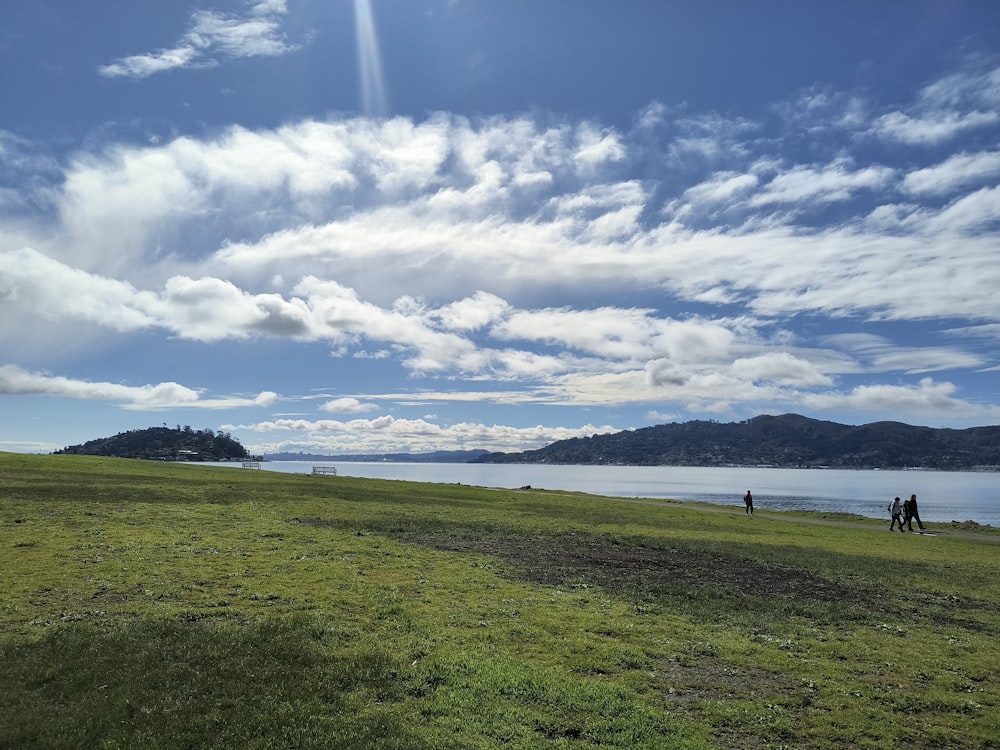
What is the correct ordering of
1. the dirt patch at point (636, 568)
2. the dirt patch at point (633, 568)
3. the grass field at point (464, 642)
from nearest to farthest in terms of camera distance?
1. the grass field at point (464, 642)
2. the dirt patch at point (633, 568)
3. the dirt patch at point (636, 568)

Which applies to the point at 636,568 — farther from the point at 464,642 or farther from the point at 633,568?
the point at 464,642

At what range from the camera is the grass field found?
9.38 meters

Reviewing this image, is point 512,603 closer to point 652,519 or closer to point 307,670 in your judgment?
point 307,670

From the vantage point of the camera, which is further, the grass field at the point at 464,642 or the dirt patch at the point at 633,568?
the dirt patch at the point at 633,568

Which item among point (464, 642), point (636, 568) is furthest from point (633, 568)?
point (464, 642)

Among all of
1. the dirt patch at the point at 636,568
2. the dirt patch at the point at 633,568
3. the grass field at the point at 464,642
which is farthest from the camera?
the dirt patch at the point at 636,568

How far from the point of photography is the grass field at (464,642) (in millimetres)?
9375

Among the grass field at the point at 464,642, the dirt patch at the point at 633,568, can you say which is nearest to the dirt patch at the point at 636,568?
the dirt patch at the point at 633,568

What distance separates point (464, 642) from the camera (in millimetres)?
12977

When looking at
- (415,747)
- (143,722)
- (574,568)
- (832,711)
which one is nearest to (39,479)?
(574,568)

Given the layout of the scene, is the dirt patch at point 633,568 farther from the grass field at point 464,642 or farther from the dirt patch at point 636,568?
the grass field at point 464,642

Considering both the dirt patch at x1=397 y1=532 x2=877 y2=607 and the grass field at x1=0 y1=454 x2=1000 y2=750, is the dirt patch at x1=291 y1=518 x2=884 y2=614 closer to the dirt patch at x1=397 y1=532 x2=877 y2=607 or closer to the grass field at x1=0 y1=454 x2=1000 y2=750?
the dirt patch at x1=397 y1=532 x2=877 y2=607

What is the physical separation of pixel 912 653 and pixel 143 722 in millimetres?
15399

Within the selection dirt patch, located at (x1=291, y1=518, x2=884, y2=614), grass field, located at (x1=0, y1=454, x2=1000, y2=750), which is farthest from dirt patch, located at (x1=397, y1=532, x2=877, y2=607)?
Answer: grass field, located at (x1=0, y1=454, x2=1000, y2=750)
